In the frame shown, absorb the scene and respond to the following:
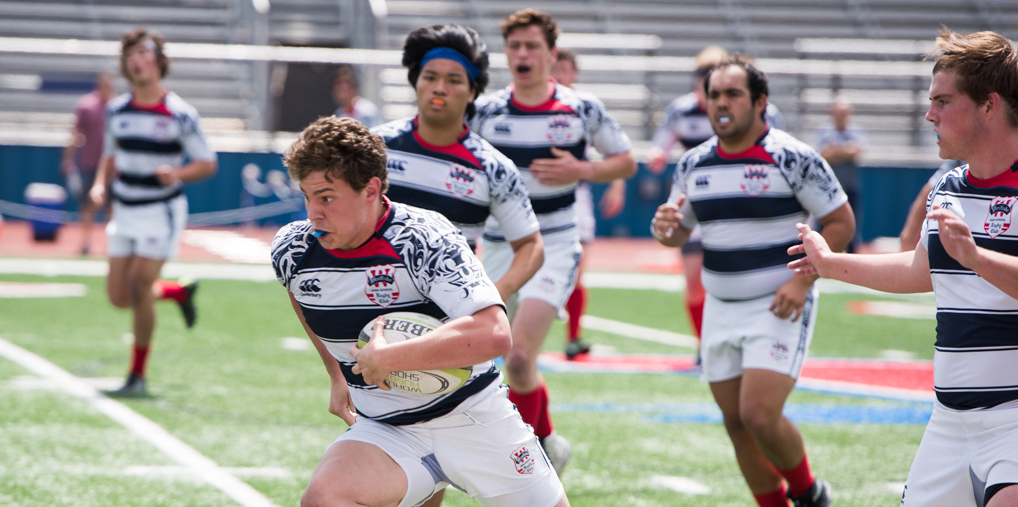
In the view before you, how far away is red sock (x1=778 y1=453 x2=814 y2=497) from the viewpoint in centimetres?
454

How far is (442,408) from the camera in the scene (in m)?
3.23

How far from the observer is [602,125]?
5980 millimetres

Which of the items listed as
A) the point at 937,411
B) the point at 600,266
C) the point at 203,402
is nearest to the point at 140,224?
the point at 203,402

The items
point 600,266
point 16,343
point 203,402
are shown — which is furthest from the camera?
point 600,266

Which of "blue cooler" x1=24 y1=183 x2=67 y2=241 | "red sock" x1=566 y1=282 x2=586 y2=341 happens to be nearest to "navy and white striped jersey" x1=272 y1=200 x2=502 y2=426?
"red sock" x1=566 y1=282 x2=586 y2=341

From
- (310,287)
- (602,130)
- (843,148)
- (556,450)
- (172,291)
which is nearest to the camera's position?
(310,287)

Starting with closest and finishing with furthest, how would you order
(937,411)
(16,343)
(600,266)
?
(937,411) < (16,343) < (600,266)

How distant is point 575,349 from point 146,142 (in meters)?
3.96

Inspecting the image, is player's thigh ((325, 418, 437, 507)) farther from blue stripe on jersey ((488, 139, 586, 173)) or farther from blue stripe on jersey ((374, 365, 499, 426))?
blue stripe on jersey ((488, 139, 586, 173))

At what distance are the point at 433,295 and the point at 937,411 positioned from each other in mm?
1596

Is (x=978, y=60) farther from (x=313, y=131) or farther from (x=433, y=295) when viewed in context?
(x=313, y=131)

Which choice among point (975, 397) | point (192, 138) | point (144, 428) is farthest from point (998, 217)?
point (192, 138)

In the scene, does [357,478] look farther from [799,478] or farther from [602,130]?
[602,130]

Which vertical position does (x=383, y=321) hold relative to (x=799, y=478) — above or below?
above
